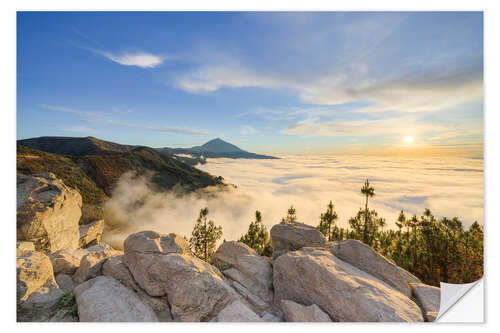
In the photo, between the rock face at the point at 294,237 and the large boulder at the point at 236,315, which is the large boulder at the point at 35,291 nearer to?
the large boulder at the point at 236,315

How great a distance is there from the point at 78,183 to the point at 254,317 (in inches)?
1503

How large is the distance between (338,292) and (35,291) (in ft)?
28.1

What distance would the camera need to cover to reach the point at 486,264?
5992mm

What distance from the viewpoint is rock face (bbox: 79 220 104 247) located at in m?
20.2

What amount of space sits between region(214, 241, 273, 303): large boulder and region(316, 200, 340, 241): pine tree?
668 inches

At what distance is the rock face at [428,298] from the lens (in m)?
5.52

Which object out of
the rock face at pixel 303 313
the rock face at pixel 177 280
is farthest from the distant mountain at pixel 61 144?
the rock face at pixel 303 313

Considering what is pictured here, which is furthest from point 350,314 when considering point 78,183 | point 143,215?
point 143,215

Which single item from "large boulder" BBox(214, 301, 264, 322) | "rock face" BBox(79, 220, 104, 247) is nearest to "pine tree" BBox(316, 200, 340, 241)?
"large boulder" BBox(214, 301, 264, 322)

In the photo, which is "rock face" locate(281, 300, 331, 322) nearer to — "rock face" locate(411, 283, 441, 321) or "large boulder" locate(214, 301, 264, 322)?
Answer: "large boulder" locate(214, 301, 264, 322)

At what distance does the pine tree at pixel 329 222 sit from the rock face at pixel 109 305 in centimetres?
2167

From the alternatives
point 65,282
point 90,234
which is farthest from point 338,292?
point 90,234

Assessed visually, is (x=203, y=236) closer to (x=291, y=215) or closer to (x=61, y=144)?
(x=291, y=215)

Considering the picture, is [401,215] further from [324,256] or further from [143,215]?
[143,215]
